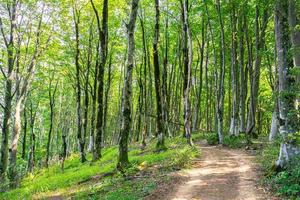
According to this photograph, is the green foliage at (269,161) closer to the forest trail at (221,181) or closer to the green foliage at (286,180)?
the green foliage at (286,180)

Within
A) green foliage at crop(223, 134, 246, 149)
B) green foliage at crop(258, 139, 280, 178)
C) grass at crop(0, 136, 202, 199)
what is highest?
green foliage at crop(223, 134, 246, 149)

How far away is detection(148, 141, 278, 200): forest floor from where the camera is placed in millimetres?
10617

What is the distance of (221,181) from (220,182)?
0.16 m

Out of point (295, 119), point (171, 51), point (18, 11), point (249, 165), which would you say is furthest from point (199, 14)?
point (295, 119)

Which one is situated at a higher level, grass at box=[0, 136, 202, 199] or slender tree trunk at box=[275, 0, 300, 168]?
slender tree trunk at box=[275, 0, 300, 168]

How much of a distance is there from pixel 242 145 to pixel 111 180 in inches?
456

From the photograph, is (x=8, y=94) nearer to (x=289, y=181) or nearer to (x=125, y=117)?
(x=125, y=117)

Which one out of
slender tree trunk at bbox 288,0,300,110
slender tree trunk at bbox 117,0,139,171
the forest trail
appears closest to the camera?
the forest trail

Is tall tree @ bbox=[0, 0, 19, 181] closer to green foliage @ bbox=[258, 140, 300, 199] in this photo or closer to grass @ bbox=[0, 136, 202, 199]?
grass @ bbox=[0, 136, 202, 199]

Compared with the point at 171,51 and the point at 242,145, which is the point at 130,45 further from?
the point at 171,51

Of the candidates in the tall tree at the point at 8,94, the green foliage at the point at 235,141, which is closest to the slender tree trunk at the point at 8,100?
the tall tree at the point at 8,94

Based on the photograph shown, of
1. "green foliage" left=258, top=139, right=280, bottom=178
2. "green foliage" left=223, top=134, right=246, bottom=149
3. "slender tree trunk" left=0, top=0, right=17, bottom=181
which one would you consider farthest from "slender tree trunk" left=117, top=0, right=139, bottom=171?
"green foliage" left=223, top=134, right=246, bottom=149

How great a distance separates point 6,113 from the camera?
20.2 meters

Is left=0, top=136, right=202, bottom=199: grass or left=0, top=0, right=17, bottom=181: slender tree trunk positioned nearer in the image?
left=0, top=136, right=202, bottom=199: grass
